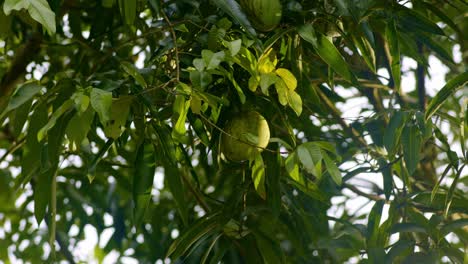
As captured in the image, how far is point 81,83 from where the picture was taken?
138cm

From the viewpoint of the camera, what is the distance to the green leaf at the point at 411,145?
1.55 metres

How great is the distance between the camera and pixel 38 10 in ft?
3.68

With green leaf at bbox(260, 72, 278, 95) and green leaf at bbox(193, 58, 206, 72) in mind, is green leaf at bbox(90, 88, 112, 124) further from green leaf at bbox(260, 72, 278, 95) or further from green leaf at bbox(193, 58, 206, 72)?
green leaf at bbox(260, 72, 278, 95)

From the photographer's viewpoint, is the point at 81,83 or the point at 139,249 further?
the point at 139,249

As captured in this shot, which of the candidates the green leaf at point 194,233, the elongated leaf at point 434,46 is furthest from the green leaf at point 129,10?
the elongated leaf at point 434,46

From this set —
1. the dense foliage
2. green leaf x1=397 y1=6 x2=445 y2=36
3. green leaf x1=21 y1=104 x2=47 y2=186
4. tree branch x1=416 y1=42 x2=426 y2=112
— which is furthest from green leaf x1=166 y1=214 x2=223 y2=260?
tree branch x1=416 y1=42 x2=426 y2=112

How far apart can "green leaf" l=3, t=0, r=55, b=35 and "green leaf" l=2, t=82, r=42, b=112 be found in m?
0.19

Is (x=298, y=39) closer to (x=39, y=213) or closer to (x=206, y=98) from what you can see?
(x=206, y=98)

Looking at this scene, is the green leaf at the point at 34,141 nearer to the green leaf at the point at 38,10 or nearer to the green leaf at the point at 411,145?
the green leaf at the point at 38,10

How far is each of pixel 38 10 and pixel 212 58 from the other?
251mm

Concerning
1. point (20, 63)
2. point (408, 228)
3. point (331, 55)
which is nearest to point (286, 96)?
point (331, 55)

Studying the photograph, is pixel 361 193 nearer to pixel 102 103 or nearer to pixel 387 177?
pixel 387 177

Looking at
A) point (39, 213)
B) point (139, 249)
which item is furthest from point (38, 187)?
point (139, 249)

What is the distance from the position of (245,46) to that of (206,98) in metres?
0.12
